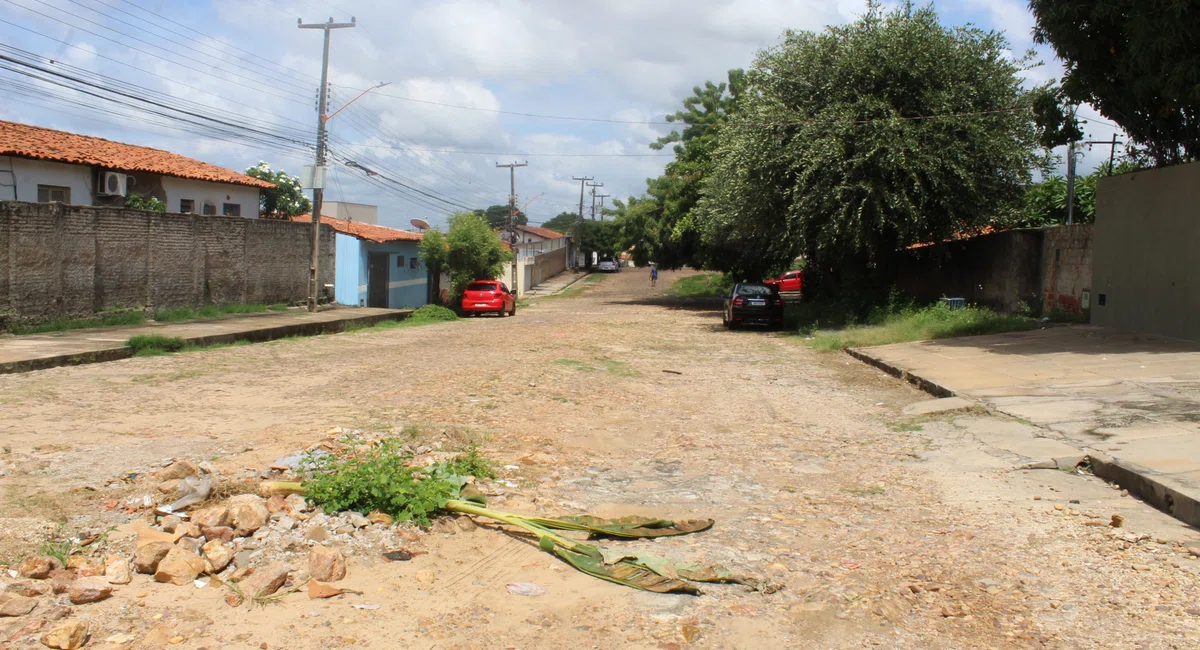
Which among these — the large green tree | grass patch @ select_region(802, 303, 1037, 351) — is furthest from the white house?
grass patch @ select_region(802, 303, 1037, 351)

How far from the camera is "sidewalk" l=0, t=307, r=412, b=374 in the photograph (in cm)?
1484

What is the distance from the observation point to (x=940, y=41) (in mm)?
23359

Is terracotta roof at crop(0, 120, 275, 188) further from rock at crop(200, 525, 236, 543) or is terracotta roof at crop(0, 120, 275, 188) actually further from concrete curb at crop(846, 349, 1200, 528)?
concrete curb at crop(846, 349, 1200, 528)

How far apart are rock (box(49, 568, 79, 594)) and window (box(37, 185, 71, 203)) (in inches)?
891

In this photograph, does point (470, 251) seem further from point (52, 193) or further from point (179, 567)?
point (179, 567)

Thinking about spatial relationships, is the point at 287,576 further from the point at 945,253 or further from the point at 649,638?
the point at 945,253

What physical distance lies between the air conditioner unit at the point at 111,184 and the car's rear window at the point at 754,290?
1807 centimetres

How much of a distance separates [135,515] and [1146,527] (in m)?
6.78

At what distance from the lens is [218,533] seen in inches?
213

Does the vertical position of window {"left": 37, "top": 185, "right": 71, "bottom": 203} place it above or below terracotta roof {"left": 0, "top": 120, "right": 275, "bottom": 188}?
below

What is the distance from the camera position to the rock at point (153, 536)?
5242 mm

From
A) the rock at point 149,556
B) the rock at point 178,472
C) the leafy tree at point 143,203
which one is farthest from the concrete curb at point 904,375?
the leafy tree at point 143,203

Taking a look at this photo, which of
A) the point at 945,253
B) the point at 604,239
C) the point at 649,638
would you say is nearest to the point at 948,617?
the point at 649,638

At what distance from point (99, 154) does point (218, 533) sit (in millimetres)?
24888
